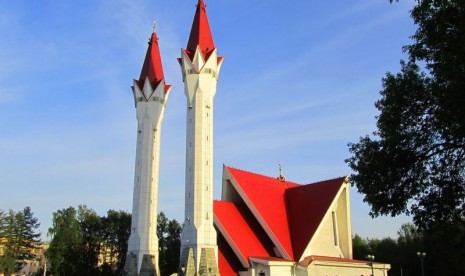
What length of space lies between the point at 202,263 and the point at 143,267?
8144 millimetres

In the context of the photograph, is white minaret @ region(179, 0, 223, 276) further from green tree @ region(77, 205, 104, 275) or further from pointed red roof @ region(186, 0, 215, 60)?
green tree @ region(77, 205, 104, 275)

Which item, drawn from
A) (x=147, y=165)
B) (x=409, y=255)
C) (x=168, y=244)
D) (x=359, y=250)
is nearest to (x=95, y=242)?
(x=168, y=244)

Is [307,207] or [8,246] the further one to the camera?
[8,246]

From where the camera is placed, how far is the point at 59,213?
5534 centimetres

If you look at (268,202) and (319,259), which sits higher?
(268,202)

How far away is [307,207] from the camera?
36.2m

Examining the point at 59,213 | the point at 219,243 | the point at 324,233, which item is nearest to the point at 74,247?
the point at 59,213

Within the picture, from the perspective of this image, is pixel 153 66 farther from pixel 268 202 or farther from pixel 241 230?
pixel 241 230

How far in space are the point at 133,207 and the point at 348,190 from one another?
18.0 meters

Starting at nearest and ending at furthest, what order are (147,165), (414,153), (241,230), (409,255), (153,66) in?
(414,153) → (241,230) → (147,165) → (153,66) → (409,255)

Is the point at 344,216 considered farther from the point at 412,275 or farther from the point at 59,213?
the point at 59,213

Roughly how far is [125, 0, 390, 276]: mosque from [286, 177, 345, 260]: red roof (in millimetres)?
90

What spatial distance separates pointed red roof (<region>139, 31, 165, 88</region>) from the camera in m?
41.4

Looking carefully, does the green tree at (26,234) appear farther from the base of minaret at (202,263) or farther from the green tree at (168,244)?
the base of minaret at (202,263)
